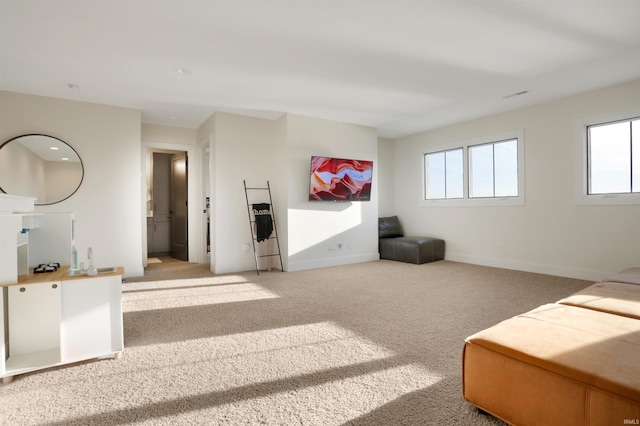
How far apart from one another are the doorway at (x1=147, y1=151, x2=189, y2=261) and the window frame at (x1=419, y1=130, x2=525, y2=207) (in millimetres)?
5037

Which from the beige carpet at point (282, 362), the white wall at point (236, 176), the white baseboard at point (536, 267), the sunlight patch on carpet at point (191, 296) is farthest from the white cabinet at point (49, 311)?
the white baseboard at point (536, 267)

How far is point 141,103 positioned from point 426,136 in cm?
511

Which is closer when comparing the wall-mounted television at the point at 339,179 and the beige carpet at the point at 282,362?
the beige carpet at the point at 282,362

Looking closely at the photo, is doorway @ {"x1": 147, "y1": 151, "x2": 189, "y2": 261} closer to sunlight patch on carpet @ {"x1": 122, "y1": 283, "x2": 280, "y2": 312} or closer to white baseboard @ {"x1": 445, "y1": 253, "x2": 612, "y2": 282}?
sunlight patch on carpet @ {"x1": 122, "y1": 283, "x2": 280, "y2": 312}

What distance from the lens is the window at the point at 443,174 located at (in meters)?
6.11

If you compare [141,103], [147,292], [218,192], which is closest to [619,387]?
[147,292]

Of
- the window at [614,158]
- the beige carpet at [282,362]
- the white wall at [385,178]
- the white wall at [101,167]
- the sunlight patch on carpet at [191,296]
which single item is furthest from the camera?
the white wall at [385,178]

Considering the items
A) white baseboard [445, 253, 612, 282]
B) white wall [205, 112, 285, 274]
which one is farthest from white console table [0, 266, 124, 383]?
white baseboard [445, 253, 612, 282]

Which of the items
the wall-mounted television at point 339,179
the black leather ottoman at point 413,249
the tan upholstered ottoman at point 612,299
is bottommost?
the black leather ottoman at point 413,249

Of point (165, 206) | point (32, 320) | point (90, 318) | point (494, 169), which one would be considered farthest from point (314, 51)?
point (165, 206)

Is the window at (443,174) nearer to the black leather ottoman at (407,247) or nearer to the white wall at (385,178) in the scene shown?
the white wall at (385,178)

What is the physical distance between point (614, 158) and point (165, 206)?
792cm

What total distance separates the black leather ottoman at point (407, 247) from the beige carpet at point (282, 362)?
5.58 ft

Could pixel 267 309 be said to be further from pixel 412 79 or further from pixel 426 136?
pixel 426 136
